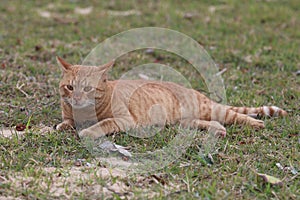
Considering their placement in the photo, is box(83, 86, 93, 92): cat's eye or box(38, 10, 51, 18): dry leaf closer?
box(83, 86, 93, 92): cat's eye

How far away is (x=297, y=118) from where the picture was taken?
5652 millimetres

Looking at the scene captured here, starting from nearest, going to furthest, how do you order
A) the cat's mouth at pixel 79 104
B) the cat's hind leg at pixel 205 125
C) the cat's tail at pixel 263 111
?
the cat's mouth at pixel 79 104 < the cat's hind leg at pixel 205 125 < the cat's tail at pixel 263 111

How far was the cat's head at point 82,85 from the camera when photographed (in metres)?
5.00

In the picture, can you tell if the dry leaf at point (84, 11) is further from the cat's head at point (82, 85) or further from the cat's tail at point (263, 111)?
the cat's tail at point (263, 111)

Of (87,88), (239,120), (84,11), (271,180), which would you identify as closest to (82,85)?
(87,88)

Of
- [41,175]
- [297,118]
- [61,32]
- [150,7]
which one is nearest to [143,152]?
[41,175]

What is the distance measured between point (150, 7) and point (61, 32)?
2.24m

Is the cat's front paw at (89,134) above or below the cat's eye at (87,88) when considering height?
below

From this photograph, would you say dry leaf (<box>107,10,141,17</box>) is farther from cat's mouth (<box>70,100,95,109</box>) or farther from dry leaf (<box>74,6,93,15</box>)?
cat's mouth (<box>70,100,95,109</box>)

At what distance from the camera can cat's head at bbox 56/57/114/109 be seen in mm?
5004

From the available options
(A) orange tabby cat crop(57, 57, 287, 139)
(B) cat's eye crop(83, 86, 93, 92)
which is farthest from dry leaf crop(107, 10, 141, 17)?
(B) cat's eye crop(83, 86, 93, 92)

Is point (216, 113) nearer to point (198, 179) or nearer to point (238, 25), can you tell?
point (198, 179)

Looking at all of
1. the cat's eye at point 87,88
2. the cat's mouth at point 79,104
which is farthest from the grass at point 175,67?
the cat's eye at point 87,88

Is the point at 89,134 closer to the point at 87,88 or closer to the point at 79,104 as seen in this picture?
the point at 79,104
